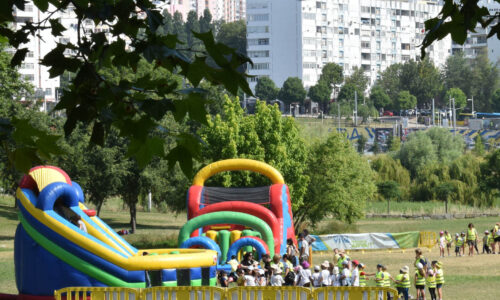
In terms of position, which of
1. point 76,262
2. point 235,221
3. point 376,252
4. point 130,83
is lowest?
point 376,252

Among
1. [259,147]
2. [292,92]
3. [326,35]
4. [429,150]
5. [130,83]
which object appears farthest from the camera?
[326,35]

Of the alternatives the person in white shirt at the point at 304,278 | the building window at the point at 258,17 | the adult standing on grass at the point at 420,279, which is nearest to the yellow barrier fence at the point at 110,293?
the person in white shirt at the point at 304,278

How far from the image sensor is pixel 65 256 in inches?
713

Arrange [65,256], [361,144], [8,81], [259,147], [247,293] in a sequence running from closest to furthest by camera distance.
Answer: [247,293] → [65,256] → [259,147] → [8,81] → [361,144]

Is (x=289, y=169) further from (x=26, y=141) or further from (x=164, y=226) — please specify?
(x=26, y=141)

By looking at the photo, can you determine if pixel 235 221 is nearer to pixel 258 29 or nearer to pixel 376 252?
pixel 376 252

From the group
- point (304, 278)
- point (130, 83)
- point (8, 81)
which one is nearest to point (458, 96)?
point (8, 81)

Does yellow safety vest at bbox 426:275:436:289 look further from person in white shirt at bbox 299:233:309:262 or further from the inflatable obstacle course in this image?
the inflatable obstacle course

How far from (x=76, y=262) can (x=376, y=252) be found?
770 inches

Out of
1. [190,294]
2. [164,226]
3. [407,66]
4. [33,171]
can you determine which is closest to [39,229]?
[33,171]

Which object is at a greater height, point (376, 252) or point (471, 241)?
point (471, 241)

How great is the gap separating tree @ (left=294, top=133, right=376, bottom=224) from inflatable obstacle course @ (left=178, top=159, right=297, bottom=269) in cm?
1031

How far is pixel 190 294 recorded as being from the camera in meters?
14.3

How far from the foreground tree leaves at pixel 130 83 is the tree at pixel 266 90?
126075 millimetres
